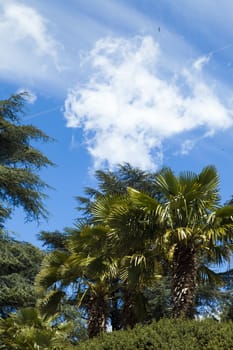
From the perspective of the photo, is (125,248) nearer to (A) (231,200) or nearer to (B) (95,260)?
(B) (95,260)

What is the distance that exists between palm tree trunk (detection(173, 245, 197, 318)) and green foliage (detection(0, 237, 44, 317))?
29.2 ft

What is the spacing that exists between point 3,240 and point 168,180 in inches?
384

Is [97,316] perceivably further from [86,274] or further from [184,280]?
[184,280]

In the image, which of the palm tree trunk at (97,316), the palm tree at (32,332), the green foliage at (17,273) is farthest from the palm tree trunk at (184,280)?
the green foliage at (17,273)

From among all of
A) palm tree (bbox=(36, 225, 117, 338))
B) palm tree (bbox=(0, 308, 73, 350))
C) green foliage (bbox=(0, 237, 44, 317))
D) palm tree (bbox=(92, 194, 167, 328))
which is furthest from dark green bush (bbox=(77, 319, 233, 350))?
green foliage (bbox=(0, 237, 44, 317))

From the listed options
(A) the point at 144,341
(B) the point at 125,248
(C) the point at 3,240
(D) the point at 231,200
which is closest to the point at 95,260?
(B) the point at 125,248

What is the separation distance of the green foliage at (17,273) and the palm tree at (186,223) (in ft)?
27.5

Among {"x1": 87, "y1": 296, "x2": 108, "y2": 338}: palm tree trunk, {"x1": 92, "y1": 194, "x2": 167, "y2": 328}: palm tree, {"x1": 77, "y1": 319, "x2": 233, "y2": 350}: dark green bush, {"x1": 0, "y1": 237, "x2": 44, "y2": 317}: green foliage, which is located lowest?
{"x1": 77, "y1": 319, "x2": 233, "y2": 350}: dark green bush

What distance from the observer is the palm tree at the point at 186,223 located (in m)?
10.4

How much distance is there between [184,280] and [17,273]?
10160 mm

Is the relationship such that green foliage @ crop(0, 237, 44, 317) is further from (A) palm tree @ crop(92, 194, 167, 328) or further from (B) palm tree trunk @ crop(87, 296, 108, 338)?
(A) palm tree @ crop(92, 194, 167, 328)

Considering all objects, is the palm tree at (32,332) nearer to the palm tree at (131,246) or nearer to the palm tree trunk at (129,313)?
the palm tree trunk at (129,313)

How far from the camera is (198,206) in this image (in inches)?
429

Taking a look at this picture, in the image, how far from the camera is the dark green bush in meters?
7.61
